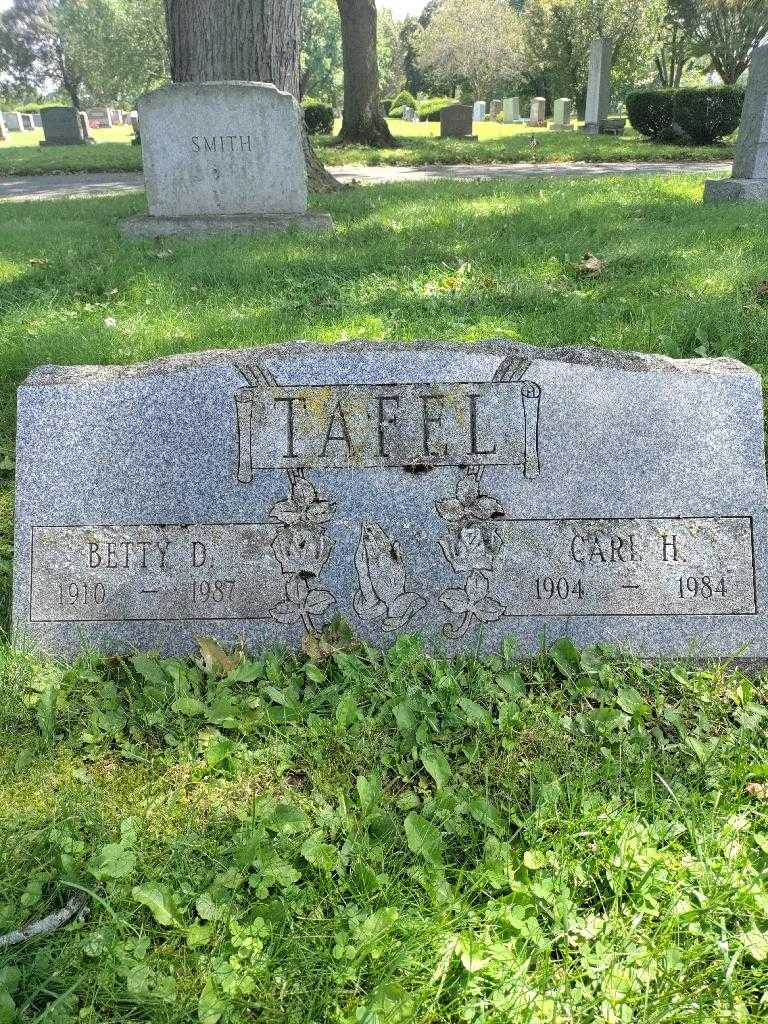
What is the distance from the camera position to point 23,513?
2479 mm

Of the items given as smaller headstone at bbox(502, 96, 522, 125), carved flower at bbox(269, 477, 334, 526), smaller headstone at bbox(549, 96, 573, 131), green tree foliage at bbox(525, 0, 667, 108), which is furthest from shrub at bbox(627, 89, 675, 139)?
carved flower at bbox(269, 477, 334, 526)

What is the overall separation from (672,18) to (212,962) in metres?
39.9

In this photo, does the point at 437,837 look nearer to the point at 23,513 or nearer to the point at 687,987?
the point at 687,987

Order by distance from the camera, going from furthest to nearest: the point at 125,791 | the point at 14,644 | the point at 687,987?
1. the point at 14,644
2. the point at 125,791
3. the point at 687,987

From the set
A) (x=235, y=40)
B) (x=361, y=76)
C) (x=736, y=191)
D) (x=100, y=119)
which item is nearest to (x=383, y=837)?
(x=736, y=191)

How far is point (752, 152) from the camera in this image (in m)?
7.87

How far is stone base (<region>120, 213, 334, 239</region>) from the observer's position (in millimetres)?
6949

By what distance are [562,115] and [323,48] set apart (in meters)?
31.9

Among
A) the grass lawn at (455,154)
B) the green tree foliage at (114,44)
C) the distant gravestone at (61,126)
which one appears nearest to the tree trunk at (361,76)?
the grass lawn at (455,154)

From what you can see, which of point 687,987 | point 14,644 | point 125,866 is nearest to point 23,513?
point 14,644

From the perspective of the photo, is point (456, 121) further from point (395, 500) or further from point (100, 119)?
point (100, 119)

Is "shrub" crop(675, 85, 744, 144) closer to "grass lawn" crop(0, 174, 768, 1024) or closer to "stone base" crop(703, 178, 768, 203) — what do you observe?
"stone base" crop(703, 178, 768, 203)

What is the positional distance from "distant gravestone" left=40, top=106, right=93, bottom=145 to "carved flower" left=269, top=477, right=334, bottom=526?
26.5m

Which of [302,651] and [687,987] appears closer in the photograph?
[687,987]
